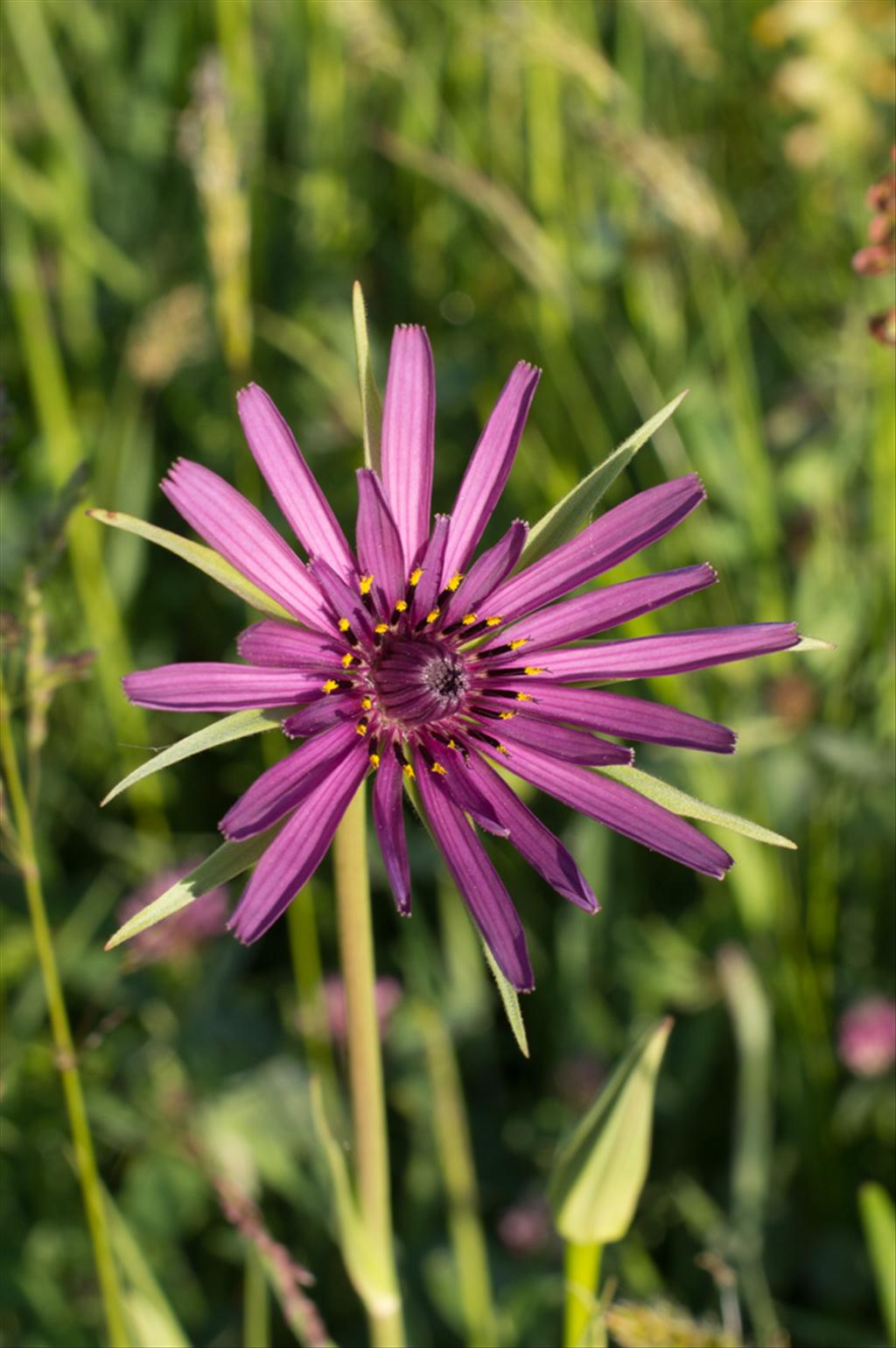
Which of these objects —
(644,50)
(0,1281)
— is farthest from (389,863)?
(644,50)

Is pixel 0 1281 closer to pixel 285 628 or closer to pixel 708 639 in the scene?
pixel 285 628

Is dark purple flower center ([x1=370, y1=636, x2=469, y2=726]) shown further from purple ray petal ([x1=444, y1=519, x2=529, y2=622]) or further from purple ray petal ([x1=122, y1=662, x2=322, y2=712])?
purple ray petal ([x1=122, y1=662, x2=322, y2=712])

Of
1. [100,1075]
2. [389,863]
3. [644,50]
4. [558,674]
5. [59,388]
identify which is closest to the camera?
[389,863]

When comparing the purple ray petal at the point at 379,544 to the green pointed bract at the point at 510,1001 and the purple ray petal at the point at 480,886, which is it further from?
the green pointed bract at the point at 510,1001

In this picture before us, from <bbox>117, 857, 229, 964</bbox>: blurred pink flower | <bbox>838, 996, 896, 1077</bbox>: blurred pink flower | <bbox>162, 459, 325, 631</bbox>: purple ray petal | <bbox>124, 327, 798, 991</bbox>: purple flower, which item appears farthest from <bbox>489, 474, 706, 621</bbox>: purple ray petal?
<bbox>838, 996, 896, 1077</bbox>: blurred pink flower

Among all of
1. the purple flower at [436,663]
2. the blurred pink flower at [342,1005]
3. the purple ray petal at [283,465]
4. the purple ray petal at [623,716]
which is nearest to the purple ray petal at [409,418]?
the purple flower at [436,663]

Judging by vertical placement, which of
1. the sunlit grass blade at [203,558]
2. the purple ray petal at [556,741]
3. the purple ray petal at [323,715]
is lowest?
the purple ray petal at [556,741]

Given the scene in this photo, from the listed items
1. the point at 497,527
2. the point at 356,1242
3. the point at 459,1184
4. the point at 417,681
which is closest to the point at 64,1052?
the point at 356,1242
